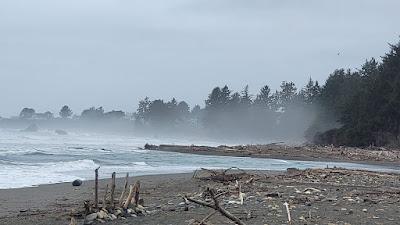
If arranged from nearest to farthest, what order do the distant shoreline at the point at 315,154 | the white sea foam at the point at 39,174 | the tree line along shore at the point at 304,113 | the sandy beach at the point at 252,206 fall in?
the sandy beach at the point at 252,206 < the white sea foam at the point at 39,174 < the distant shoreline at the point at 315,154 < the tree line along shore at the point at 304,113

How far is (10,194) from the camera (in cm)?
1502

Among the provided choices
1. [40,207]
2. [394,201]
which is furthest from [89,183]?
[394,201]

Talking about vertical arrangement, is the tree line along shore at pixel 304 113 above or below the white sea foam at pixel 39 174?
above

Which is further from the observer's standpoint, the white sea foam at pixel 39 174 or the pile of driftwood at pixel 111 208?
the white sea foam at pixel 39 174

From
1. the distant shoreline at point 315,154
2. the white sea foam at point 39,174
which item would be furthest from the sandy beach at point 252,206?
the distant shoreline at point 315,154

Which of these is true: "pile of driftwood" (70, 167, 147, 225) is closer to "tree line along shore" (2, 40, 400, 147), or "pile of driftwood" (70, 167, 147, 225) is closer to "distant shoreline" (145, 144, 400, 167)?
"distant shoreline" (145, 144, 400, 167)

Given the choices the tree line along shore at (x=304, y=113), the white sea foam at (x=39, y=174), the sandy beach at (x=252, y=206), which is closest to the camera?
the sandy beach at (x=252, y=206)

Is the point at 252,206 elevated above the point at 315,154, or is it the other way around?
the point at 315,154

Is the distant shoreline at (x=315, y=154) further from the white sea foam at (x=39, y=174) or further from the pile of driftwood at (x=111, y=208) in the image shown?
the pile of driftwood at (x=111, y=208)

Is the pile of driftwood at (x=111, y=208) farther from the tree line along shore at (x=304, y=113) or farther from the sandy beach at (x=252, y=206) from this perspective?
the tree line along shore at (x=304, y=113)

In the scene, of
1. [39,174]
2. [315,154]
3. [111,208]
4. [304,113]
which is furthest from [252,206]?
[304,113]

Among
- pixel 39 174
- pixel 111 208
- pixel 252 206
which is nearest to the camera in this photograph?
pixel 111 208

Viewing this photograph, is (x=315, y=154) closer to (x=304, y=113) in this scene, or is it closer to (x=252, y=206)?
(x=252, y=206)

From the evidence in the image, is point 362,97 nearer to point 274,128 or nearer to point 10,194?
point 10,194
